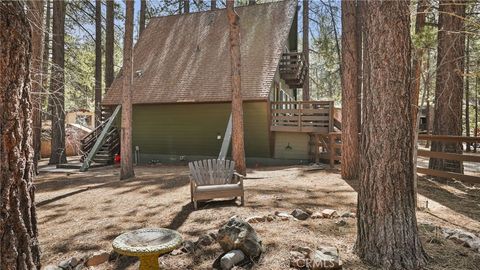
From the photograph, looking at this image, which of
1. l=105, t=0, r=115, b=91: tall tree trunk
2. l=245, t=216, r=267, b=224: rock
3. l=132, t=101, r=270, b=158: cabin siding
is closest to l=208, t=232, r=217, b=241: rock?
l=245, t=216, r=267, b=224: rock

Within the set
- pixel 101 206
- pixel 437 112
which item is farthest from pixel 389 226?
pixel 437 112

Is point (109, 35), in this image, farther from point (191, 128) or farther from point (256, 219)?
point (256, 219)

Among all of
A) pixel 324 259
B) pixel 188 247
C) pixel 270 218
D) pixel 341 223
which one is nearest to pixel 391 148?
pixel 324 259

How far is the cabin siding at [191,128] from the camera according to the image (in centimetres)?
1363

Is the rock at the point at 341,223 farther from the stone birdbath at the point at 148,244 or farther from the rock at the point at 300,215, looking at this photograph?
the stone birdbath at the point at 148,244

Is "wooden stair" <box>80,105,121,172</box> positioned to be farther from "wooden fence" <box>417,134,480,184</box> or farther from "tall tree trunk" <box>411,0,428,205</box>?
"wooden fence" <box>417,134,480,184</box>

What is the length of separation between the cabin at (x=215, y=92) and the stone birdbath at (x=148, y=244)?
968 cm

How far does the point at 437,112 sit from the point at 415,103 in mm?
2975

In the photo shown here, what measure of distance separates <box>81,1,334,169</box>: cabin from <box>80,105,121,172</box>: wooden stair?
8.9 inches

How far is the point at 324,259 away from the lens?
3.45 m

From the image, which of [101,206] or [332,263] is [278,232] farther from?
[101,206]

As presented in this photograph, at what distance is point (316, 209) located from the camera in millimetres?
5930

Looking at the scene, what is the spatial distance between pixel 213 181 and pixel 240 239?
310 centimetres

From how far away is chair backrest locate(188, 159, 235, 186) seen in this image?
22.4ft
